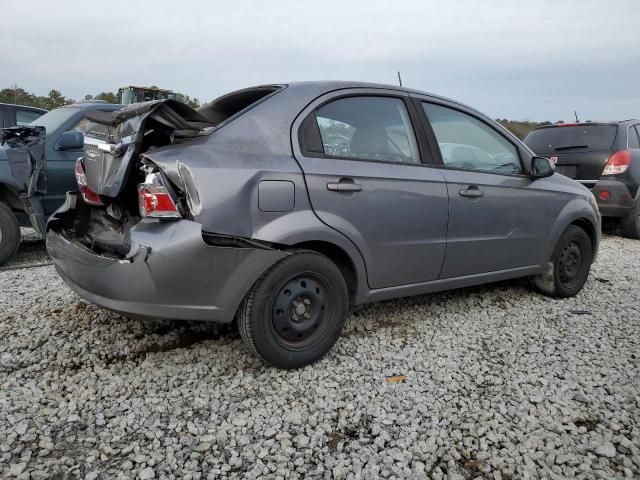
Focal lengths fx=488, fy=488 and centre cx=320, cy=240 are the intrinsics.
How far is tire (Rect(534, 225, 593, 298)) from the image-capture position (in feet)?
14.0

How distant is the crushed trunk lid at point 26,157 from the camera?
488 cm

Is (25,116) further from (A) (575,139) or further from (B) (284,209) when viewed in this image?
(A) (575,139)

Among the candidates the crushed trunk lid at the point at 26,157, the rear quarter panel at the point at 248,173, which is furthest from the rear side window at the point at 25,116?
the rear quarter panel at the point at 248,173

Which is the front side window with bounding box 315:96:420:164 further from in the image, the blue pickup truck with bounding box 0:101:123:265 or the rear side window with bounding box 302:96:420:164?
the blue pickup truck with bounding box 0:101:123:265

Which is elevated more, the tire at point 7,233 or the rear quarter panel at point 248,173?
the rear quarter panel at point 248,173

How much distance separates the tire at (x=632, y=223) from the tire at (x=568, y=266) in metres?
3.45

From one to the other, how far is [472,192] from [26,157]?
14.2 ft

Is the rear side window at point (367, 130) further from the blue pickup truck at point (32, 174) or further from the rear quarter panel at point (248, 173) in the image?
the blue pickup truck at point (32, 174)

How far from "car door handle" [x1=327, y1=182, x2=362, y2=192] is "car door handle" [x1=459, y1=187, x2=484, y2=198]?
3.06 feet

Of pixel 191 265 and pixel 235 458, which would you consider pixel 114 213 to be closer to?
pixel 191 265

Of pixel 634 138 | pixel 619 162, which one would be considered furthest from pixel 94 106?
pixel 634 138

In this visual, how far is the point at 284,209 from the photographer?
2.62m

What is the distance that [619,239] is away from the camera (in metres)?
7.46

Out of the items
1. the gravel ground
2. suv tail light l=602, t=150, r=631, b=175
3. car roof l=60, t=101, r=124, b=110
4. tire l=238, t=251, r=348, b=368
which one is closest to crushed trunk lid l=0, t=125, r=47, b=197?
car roof l=60, t=101, r=124, b=110
